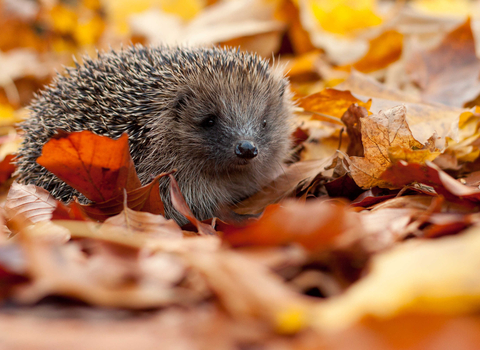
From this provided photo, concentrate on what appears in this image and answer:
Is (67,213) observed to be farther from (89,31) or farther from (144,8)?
(89,31)

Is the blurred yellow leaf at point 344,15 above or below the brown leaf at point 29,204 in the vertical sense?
above

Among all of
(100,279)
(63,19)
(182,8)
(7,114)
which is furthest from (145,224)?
(63,19)

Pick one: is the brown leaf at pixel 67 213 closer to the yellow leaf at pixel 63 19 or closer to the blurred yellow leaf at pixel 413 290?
the blurred yellow leaf at pixel 413 290

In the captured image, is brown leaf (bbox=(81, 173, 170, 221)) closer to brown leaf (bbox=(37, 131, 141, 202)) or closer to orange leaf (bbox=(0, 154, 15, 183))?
brown leaf (bbox=(37, 131, 141, 202))

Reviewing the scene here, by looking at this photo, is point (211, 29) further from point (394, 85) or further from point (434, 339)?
point (434, 339)

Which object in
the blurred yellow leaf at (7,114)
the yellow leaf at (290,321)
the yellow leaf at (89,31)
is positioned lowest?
the yellow leaf at (290,321)

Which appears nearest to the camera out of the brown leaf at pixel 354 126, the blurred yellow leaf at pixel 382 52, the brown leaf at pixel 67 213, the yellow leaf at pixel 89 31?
the brown leaf at pixel 67 213

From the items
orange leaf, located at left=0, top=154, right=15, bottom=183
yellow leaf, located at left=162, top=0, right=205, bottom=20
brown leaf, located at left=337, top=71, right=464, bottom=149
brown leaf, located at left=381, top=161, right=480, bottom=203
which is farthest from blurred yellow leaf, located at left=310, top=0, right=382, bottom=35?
orange leaf, located at left=0, top=154, right=15, bottom=183

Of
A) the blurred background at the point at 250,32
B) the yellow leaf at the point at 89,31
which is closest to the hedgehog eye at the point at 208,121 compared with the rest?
the blurred background at the point at 250,32
